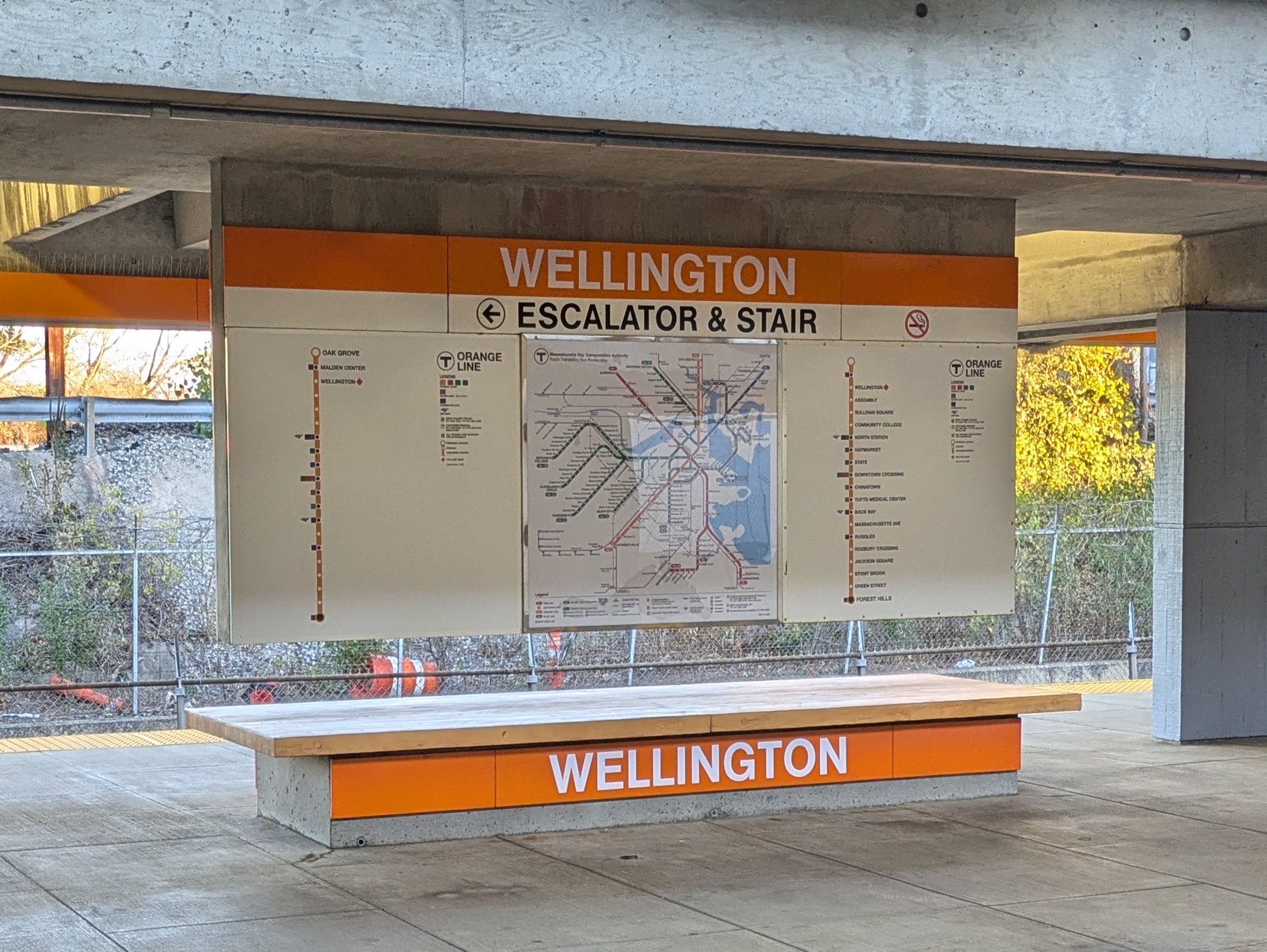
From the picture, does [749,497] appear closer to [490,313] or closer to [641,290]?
[641,290]

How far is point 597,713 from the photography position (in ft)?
27.1

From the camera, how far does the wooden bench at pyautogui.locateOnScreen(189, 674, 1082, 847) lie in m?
7.68

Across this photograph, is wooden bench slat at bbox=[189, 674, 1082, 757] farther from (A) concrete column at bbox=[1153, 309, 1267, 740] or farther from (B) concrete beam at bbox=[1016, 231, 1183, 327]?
(B) concrete beam at bbox=[1016, 231, 1183, 327]

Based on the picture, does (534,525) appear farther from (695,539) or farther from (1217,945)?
(1217,945)

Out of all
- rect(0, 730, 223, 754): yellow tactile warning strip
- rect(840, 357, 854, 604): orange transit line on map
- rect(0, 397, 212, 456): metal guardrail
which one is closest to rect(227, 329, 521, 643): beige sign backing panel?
rect(840, 357, 854, 604): orange transit line on map

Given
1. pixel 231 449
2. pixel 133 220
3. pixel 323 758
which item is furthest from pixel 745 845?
pixel 133 220

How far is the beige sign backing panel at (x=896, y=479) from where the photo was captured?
8.32 metres

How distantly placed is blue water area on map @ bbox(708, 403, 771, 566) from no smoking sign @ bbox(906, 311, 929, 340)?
843mm

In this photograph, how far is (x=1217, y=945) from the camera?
5.92 m

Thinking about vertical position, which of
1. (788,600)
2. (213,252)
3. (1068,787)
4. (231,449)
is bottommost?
(1068,787)

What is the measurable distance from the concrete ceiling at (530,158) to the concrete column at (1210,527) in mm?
2245

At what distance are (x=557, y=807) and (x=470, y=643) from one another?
851cm

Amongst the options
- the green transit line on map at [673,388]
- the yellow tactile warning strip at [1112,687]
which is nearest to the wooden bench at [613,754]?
the green transit line on map at [673,388]

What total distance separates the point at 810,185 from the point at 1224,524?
14.3ft
